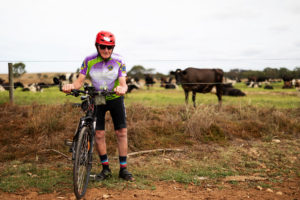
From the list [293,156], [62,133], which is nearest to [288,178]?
[293,156]

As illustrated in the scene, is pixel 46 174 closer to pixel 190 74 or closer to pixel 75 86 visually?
pixel 75 86

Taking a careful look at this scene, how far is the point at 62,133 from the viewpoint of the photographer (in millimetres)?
6098

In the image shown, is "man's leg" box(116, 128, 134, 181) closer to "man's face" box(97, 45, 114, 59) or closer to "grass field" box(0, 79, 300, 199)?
"grass field" box(0, 79, 300, 199)

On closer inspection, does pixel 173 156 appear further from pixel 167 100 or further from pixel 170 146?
pixel 167 100

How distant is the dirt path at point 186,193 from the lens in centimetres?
349

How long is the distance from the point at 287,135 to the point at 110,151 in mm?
4623

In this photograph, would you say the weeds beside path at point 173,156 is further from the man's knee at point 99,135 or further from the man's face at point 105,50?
the man's face at point 105,50

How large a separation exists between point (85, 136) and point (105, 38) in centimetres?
133

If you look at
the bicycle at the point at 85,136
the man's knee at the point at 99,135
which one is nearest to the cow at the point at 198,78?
the man's knee at the point at 99,135

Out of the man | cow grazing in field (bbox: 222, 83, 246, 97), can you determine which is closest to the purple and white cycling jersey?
the man

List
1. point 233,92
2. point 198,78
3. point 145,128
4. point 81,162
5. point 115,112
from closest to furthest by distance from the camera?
point 81,162
point 115,112
point 145,128
point 198,78
point 233,92

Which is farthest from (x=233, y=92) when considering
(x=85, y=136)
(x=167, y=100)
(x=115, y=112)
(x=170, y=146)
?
(x=85, y=136)

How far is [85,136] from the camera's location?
348 cm

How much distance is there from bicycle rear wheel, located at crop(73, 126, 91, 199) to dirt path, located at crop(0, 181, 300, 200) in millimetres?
171
